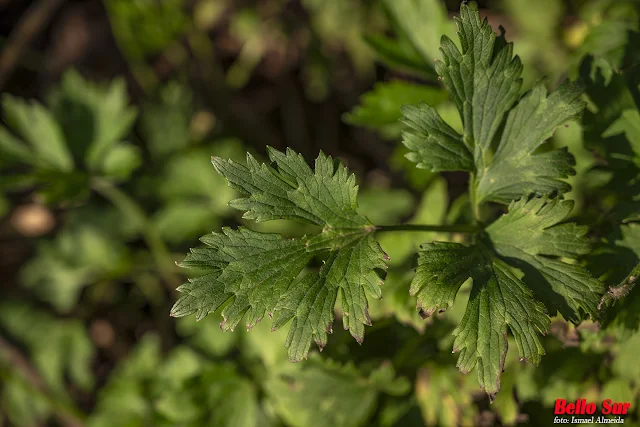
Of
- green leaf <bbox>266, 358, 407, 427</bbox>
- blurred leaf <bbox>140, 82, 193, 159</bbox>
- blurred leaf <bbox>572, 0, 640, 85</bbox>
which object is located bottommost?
green leaf <bbox>266, 358, 407, 427</bbox>

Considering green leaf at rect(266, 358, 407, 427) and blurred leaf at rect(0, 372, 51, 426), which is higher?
green leaf at rect(266, 358, 407, 427)

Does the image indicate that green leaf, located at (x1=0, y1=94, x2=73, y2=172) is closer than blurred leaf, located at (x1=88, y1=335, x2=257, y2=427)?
No

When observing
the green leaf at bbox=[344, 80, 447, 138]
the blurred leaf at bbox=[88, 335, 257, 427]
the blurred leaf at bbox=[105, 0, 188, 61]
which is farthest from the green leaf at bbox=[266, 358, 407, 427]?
the blurred leaf at bbox=[105, 0, 188, 61]

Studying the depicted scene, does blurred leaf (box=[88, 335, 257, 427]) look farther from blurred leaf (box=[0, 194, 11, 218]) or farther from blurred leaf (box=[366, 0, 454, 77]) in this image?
blurred leaf (box=[366, 0, 454, 77])

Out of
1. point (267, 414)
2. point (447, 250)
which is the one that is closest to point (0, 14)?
point (267, 414)

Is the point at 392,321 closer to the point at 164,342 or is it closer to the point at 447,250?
the point at 447,250

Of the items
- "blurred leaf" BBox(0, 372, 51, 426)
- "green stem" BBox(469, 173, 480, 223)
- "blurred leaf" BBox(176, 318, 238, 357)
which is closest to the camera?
"green stem" BBox(469, 173, 480, 223)

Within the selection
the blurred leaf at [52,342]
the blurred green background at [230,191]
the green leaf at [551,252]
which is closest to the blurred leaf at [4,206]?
the blurred green background at [230,191]

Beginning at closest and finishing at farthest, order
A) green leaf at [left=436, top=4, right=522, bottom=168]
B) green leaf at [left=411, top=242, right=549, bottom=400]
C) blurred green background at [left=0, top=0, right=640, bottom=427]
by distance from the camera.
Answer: green leaf at [left=411, top=242, right=549, bottom=400], green leaf at [left=436, top=4, right=522, bottom=168], blurred green background at [left=0, top=0, right=640, bottom=427]
